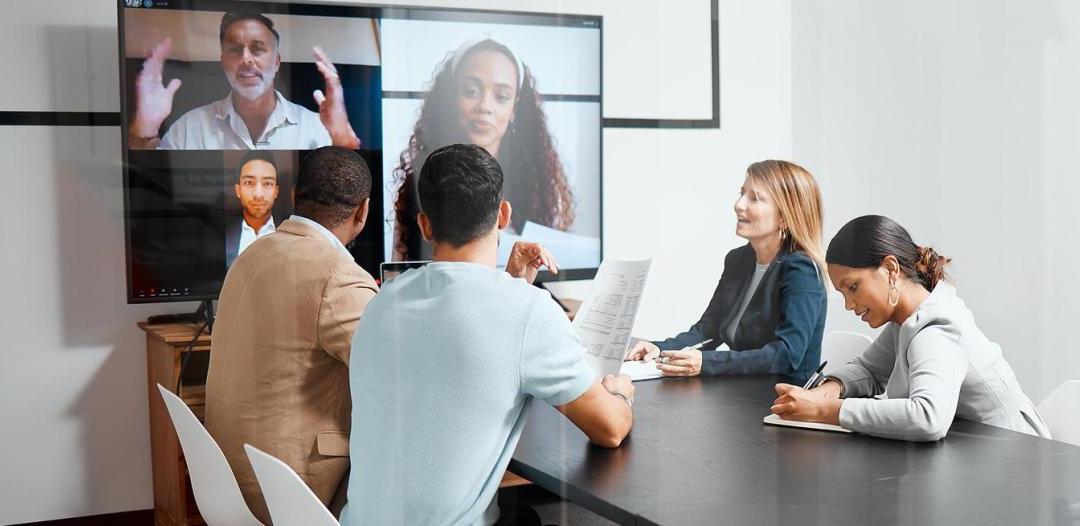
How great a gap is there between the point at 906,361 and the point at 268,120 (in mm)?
1080

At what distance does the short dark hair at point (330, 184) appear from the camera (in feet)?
5.69

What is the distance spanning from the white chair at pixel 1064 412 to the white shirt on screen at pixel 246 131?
1189 mm

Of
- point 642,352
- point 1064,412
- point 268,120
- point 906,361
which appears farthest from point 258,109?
point 1064,412

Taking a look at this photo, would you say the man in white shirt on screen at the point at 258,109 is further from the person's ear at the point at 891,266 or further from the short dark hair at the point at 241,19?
the person's ear at the point at 891,266

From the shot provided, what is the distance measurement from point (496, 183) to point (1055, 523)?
34.0 inches

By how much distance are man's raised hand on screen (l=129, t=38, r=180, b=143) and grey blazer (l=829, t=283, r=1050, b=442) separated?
1235 millimetres

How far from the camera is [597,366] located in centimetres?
172

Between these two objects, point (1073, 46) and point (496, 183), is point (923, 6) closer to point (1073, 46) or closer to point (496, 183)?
point (1073, 46)

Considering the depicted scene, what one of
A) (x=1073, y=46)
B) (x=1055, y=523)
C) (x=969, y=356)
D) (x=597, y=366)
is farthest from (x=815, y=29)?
(x=597, y=366)

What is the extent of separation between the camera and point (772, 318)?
1317 mm

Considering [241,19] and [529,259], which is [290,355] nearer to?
[529,259]

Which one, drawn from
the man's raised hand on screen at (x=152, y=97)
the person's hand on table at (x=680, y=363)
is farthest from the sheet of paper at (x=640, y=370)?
the man's raised hand on screen at (x=152, y=97)

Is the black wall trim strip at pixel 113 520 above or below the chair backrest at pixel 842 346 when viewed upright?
below

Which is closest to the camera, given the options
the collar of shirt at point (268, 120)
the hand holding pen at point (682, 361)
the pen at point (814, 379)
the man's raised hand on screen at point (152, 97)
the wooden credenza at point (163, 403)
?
the pen at point (814, 379)
